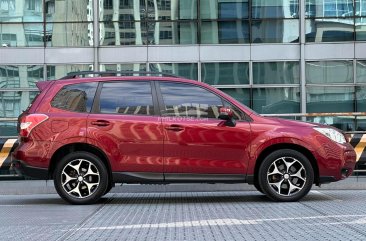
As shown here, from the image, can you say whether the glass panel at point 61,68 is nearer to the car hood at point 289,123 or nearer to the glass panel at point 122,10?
the glass panel at point 122,10

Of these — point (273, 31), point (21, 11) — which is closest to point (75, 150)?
point (273, 31)

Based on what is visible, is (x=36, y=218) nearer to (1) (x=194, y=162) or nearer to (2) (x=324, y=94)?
(1) (x=194, y=162)

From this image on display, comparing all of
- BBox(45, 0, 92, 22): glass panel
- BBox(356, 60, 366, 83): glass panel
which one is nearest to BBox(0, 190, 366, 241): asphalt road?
BBox(356, 60, 366, 83): glass panel

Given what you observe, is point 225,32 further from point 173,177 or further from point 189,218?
point 189,218

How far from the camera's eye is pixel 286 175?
27.6 feet

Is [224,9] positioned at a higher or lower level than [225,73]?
higher

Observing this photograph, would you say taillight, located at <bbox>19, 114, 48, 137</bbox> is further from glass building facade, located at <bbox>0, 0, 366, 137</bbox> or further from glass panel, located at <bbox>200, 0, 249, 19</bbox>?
glass panel, located at <bbox>200, 0, 249, 19</bbox>

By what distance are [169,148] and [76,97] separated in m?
1.50

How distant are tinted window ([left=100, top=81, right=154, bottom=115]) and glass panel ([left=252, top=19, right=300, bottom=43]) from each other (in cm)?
1480

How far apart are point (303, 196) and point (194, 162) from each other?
5.11 feet

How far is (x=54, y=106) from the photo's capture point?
853 cm

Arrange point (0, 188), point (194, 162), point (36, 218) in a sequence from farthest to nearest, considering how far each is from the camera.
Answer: point (0, 188), point (194, 162), point (36, 218)

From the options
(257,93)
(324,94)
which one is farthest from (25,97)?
(324,94)

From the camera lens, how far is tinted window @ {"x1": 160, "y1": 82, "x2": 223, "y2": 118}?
8.48m
